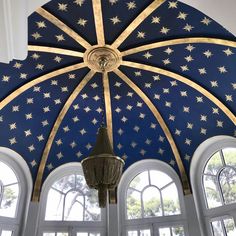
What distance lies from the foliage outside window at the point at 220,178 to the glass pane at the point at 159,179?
1.09 m

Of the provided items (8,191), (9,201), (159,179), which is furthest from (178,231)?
(8,191)

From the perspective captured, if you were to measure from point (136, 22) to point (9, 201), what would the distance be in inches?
227

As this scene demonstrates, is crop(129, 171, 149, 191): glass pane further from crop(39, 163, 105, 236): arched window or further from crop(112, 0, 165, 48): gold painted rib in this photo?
crop(112, 0, 165, 48): gold painted rib

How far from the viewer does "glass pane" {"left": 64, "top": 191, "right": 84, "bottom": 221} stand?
863cm

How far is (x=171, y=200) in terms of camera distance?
8688 mm

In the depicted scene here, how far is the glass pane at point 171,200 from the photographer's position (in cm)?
853

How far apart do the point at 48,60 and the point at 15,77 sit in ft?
3.04

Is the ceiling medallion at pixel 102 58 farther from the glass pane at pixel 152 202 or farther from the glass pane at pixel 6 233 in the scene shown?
the glass pane at pixel 6 233

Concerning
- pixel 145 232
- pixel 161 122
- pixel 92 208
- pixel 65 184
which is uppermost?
pixel 161 122

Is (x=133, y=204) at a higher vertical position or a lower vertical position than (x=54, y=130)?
lower

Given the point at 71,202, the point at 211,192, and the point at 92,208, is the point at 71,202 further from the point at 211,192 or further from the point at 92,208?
the point at 211,192

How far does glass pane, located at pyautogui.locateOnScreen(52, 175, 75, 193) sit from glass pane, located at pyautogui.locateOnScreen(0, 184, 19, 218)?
1095mm

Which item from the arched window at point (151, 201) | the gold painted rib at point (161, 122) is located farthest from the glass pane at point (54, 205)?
the gold painted rib at point (161, 122)

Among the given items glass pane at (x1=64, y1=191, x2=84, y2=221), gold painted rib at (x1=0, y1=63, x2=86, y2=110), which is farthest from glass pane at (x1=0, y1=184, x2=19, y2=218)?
gold painted rib at (x1=0, y1=63, x2=86, y2=110)
